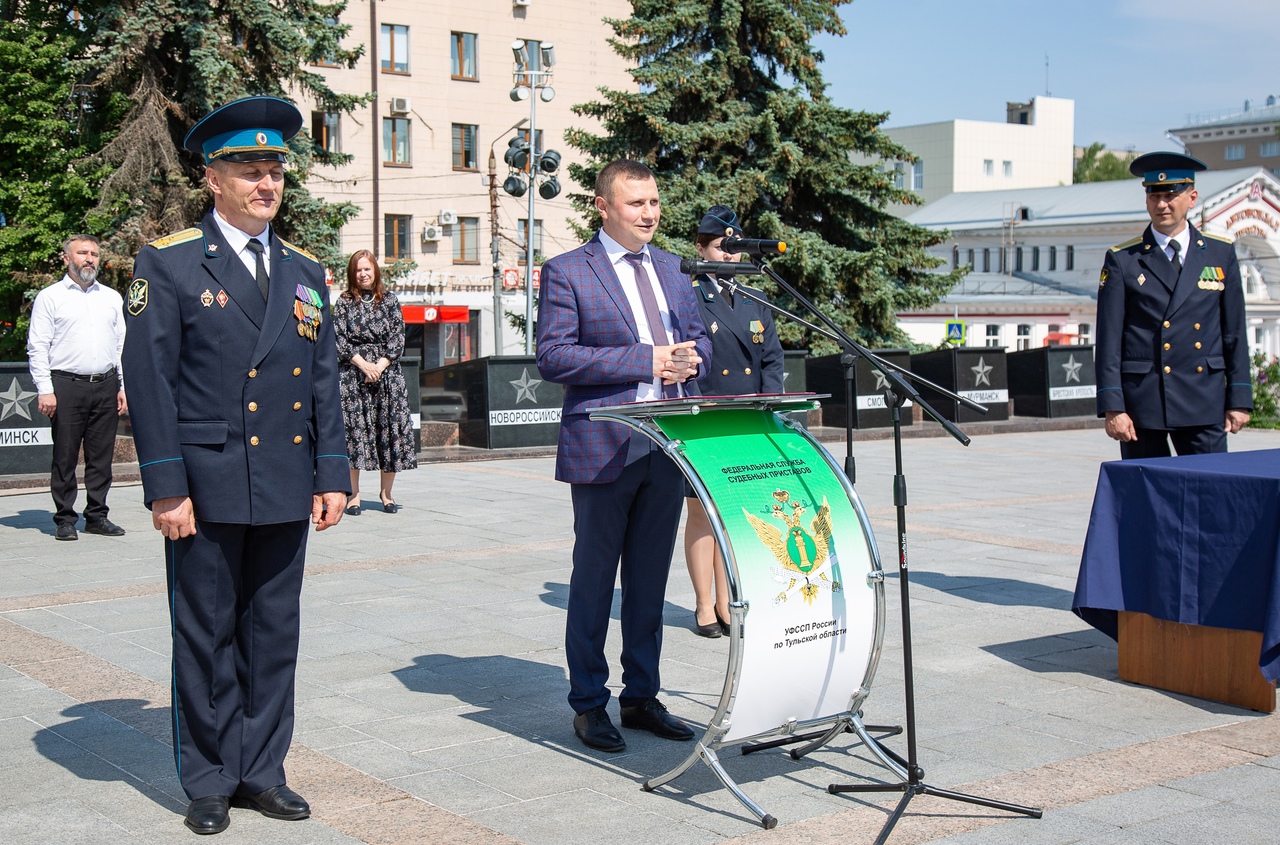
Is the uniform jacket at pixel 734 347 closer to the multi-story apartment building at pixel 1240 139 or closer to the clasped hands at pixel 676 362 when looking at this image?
the clasped hands at pixel 676 362

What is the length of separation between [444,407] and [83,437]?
8.08 metres

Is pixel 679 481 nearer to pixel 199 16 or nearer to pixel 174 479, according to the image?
pixel 174 479

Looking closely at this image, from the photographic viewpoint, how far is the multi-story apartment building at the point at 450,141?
153 ft

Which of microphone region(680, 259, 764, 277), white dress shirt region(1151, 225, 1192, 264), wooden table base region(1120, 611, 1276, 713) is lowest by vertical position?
wooden table base region(1120, 611, 1276, 713)

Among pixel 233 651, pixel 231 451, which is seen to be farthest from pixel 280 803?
pixel 231 451

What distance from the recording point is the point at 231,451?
4.12m

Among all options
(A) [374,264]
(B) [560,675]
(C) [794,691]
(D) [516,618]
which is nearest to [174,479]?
(C) [794,691]

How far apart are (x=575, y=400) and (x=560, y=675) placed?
1.64m

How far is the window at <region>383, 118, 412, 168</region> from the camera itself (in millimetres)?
46969

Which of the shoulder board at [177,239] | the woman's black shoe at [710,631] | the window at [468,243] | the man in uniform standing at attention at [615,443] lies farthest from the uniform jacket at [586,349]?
the window at [468,243]

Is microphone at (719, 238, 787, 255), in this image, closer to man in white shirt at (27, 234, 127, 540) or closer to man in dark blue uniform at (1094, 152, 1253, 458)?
man in dark blue uniform at (1094, 152, 1253, 458)

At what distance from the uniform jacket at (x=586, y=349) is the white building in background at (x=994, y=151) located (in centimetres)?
8952

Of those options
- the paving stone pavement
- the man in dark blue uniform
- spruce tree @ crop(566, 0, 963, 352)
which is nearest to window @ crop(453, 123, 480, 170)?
spruce tree @ crop(566, 0, 963, 352)

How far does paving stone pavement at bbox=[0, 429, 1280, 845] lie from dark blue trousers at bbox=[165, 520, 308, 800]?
0.17 m
